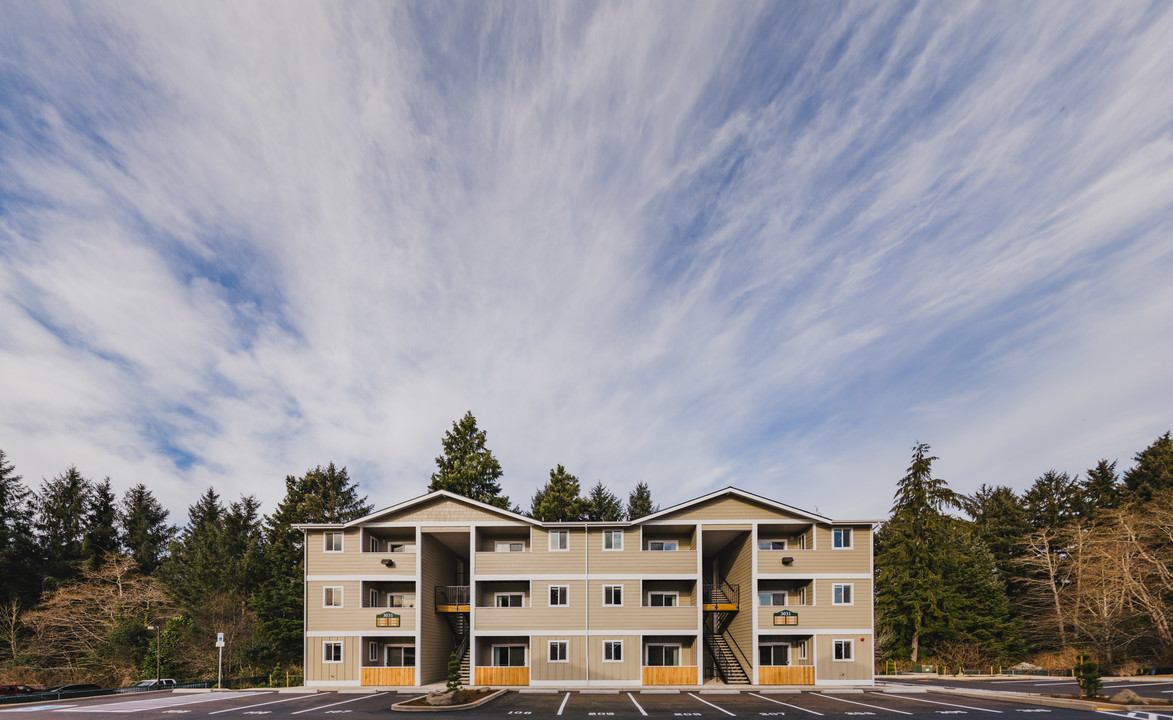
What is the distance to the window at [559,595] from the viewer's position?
103 ft

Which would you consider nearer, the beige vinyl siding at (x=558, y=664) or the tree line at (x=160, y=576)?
the beige vinyl siding at (x=558, y=664)

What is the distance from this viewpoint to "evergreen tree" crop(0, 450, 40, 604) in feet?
141

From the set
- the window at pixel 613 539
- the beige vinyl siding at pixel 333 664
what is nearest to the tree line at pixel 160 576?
the beige vinyl siding at pixel 333 664

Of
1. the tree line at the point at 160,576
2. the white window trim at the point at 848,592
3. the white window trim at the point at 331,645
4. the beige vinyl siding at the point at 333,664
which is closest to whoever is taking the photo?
the beige vinyl siding at the point at 333,664

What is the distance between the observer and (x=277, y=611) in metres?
44.3

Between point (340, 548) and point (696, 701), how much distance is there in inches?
782

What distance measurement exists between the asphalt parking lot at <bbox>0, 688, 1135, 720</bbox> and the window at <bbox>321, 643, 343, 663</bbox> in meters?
2.16

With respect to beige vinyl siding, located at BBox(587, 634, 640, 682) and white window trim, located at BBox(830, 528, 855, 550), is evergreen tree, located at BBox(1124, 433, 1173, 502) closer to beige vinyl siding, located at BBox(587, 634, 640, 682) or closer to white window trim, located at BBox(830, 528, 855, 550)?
white window trim, located at BBox(830, 528, 855, 550)

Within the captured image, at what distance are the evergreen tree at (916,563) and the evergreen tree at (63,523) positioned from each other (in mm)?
62767

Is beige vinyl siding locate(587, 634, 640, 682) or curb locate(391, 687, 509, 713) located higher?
curb locate(391, 687, 509, 713)

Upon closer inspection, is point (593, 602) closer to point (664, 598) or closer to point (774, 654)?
point (664, 598)

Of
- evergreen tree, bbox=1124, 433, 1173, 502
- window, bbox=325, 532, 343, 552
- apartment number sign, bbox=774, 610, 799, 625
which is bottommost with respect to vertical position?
apartment number sign, bbox=774, 610, 799, 625

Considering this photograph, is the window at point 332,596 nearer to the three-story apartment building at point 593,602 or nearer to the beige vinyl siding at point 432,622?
the three-story apartment building at point 593,602

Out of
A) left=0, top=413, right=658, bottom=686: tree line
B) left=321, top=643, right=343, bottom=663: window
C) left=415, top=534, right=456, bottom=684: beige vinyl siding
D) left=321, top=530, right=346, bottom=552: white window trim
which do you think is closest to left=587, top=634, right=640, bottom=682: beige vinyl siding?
left=415, top=534, right=456, bottom=684: beige vinyl siding
